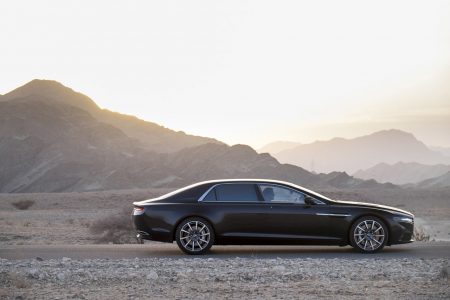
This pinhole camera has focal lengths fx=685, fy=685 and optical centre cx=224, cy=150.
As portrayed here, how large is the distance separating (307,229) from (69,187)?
90996mm

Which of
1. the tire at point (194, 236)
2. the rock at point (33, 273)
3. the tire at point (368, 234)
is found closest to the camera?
the rock at point (33, 273)

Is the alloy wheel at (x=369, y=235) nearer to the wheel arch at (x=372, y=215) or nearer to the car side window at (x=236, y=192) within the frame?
the wheel arch at (x=372, y=215)

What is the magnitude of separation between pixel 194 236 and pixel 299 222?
2.02 metres

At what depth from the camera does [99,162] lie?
107062mm

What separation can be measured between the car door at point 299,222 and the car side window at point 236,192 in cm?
40

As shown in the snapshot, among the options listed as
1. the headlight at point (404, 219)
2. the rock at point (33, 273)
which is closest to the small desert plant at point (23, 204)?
the headlight at point (404, 219)

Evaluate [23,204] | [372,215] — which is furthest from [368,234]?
[23,204]

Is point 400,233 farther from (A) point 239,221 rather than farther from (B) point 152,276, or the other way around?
(B) point 152,276

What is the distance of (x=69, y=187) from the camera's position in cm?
10062

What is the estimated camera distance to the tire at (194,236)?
42.7ft

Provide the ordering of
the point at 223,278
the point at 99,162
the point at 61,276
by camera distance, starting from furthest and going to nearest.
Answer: the point at 99,162 → the point at 61,276 → the point at 223,278

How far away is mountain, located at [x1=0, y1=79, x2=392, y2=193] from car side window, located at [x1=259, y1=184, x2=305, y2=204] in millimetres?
87253

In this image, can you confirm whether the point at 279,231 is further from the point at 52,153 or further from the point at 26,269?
the point at 52,153

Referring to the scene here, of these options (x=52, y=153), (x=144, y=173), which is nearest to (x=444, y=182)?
(x=144, y=173)
